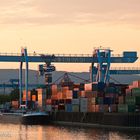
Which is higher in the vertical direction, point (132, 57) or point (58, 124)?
point (132, 57)

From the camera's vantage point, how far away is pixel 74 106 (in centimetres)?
13012

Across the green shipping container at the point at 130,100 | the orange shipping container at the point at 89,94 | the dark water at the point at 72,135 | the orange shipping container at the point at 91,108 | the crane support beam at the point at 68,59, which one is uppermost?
the crane support beam at the point at 68,59

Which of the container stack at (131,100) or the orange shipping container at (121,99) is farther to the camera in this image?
the orange shipping container at (121,99)

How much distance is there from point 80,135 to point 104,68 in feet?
156

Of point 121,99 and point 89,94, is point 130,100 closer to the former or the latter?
point 121,99

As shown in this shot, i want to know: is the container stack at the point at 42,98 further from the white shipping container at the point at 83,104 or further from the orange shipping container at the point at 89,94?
the orange shipping container at the point at 89,94

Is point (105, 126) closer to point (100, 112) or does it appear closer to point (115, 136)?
point (100, 112)

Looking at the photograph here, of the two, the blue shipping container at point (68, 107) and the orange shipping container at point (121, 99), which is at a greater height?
the orange shipping container at point (121, 99)

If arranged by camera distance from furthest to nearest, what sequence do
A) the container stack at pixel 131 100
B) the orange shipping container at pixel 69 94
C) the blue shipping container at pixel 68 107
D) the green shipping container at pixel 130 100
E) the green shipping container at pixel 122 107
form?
the orange shipping container at pixel 69 94, the blue shipping container at pixel 68 107, the green shipping container at pixel 122 107, the green shipping container at pixel 130 100, the container stack at pixel 131 100

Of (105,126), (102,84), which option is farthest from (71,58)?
(105,126)

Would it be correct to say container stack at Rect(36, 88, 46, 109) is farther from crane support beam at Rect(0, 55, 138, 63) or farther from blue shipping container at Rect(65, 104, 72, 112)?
blue shipping container at Rect(65, 104, 72, 112)

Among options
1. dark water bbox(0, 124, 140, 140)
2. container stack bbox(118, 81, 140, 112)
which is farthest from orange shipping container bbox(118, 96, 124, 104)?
dark water bbox(0, 124, 140, 140)

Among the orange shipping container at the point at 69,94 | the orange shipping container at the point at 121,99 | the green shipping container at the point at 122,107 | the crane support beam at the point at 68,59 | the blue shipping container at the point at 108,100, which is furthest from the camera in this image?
the crane support beam at the point at 68,59

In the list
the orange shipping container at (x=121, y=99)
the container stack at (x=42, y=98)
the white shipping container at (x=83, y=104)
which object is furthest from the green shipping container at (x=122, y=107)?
the container stack at (x=42, y=98)
